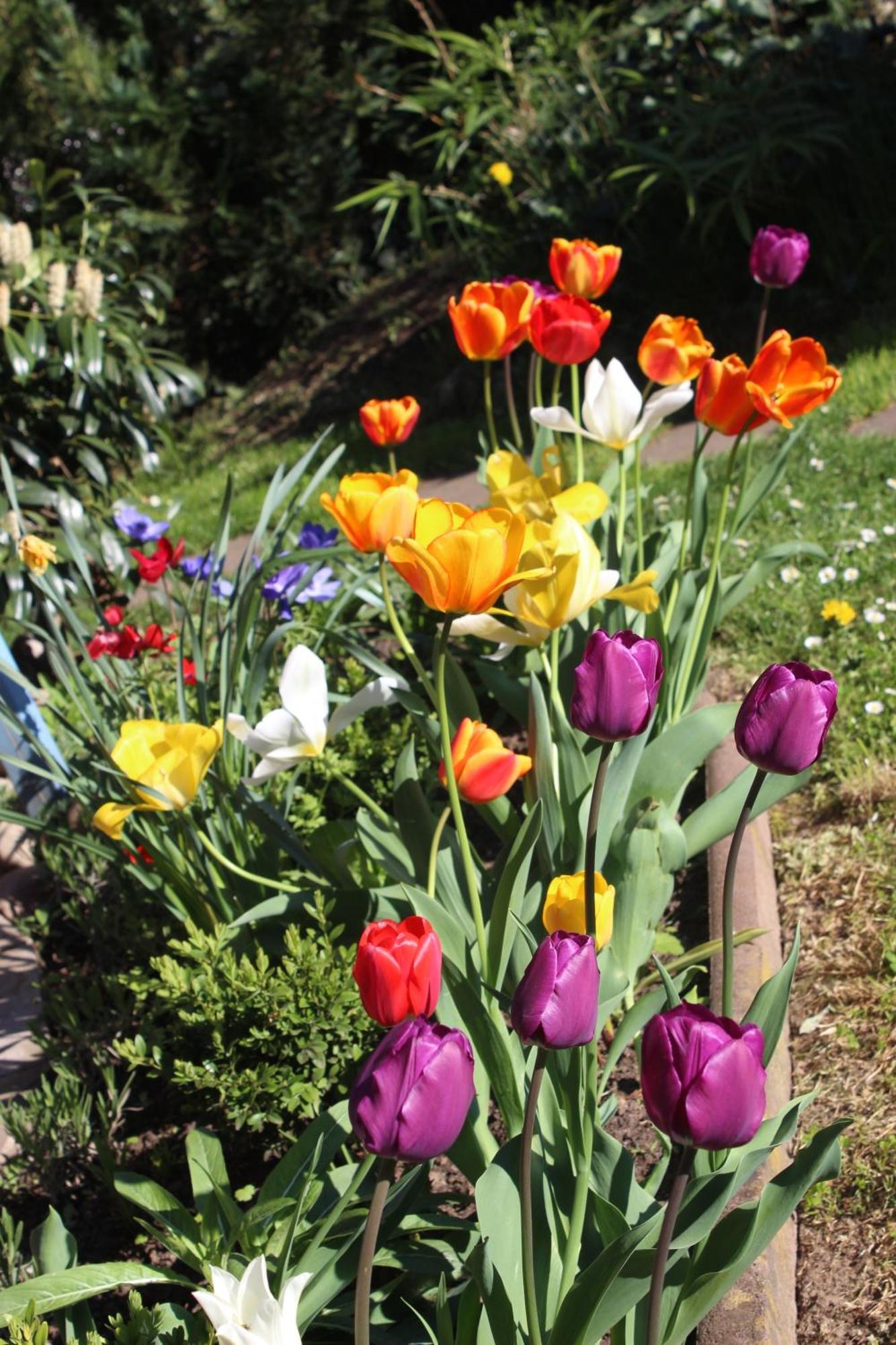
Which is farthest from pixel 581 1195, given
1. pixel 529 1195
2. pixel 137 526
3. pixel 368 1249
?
pixel 137 526

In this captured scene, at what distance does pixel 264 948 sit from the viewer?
2021 millimetres

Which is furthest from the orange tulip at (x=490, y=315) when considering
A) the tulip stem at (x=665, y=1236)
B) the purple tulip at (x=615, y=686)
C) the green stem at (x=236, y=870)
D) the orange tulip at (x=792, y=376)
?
the tulip stem at (x=665, y=1236)

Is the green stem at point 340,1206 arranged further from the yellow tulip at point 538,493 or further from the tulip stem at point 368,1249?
the yellow tulip at point 538,493

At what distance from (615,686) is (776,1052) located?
37.8 inches

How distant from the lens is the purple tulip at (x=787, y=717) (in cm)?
109

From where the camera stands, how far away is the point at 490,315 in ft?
6.69

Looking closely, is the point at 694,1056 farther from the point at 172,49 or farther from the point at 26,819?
the point at 172,49

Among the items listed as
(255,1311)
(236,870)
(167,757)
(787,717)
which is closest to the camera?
(255,1311)

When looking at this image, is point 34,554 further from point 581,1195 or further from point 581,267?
point 581,1195

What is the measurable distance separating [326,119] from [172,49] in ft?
5.32

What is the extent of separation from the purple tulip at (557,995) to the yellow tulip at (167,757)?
2.39 ft

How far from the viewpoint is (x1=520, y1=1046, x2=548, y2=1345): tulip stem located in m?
0.98

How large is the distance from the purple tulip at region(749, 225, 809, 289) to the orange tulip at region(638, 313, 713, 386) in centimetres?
33

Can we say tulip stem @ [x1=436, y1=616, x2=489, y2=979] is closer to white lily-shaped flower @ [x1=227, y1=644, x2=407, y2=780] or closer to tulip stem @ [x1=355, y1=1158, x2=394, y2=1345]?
white lily-shaped flower @ [x1=227, y1=644, x2=407, y2=780]
